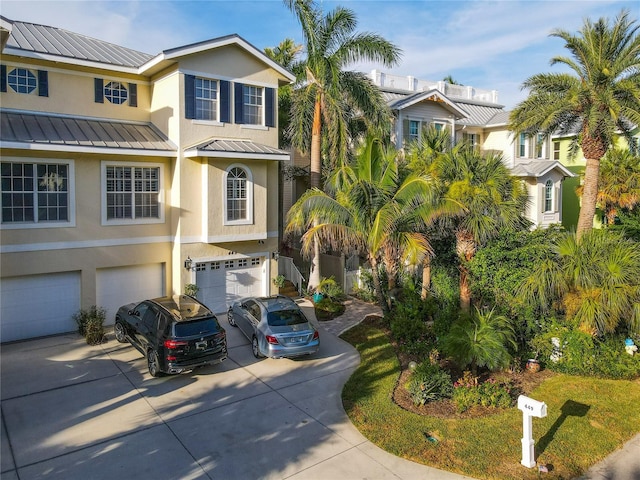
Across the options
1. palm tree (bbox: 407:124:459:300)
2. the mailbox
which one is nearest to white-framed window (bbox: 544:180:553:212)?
palm tree (bbox: 407:124:459:300)

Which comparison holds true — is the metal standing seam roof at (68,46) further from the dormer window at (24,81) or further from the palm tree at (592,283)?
the palm tree at (592,283)

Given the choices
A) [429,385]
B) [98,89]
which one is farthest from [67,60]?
[429,385]

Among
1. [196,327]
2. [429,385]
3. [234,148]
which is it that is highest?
[234,148]

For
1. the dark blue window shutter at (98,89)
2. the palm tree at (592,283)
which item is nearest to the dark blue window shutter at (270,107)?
the dark blue window shutter at (98,89)

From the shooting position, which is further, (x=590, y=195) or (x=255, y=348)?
(x=590, y=195)

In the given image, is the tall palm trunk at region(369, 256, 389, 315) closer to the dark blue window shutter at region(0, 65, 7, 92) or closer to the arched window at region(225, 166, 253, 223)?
the arched window at region(225, 166, 253, 223)

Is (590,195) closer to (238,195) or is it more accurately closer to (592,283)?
(592,283)

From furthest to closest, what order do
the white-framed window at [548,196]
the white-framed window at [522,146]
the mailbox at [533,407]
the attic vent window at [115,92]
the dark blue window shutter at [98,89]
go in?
the white-framed window at [522,146] → the white-framed window at [548,196] → the attic vent window at [115,92] → the dark blue window shutter at [98,89] → the mailbox at [533,407]
